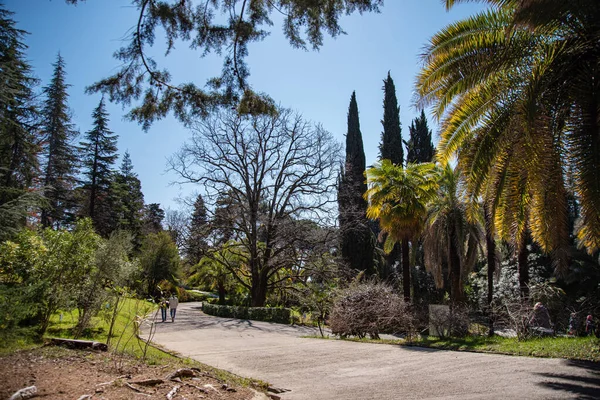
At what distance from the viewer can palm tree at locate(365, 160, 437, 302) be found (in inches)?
683

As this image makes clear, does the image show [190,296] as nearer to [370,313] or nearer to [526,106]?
[370,313]

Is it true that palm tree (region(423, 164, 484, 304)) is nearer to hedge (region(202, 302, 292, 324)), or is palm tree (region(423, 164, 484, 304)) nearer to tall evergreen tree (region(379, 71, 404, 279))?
hedge (region(202, 302, 292, 324))

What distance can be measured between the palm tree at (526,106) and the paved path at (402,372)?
9.13ft

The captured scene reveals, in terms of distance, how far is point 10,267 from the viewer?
12.3m

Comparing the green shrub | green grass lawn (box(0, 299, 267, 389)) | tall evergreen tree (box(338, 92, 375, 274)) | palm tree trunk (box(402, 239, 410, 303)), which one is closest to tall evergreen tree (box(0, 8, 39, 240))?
green grass lawn (box(0, 299, 267, 389))

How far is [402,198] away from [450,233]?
3814 mm

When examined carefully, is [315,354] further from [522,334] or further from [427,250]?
[427,250]

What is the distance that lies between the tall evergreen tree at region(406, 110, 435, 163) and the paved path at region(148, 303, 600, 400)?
35.8 m

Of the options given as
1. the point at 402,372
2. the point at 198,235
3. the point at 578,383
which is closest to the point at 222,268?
the point at 198,235

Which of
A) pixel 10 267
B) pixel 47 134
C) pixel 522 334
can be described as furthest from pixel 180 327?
pixel 47 134

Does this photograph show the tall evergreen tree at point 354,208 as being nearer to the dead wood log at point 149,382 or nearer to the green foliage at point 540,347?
the green foliage at point 540,347

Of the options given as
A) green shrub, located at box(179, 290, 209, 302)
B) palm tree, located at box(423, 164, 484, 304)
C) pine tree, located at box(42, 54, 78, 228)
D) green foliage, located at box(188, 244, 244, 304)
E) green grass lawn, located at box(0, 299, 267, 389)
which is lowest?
green shrub, located at box(179, 290, 209, 302)

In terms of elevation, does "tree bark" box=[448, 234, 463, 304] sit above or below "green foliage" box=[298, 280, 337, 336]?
above

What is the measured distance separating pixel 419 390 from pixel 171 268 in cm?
3381
